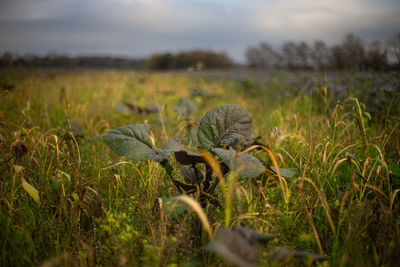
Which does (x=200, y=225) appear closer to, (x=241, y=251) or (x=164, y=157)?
(x=164, y=157)

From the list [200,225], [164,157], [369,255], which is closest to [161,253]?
[200,225]

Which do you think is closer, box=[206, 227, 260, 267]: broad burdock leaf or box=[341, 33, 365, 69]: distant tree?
box=[206, 227, 260, 267]: broad burdock leaf

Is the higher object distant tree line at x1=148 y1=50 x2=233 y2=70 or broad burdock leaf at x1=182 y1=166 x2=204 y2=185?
distant tree line at x1=148 y1=50 x2=233 y2=70

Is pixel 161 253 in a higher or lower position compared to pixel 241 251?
lower

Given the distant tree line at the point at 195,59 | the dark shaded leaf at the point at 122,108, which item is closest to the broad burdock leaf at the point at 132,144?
the dark shaded leaf at the point at 122,108

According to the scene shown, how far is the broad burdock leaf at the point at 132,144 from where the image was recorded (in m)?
1.21

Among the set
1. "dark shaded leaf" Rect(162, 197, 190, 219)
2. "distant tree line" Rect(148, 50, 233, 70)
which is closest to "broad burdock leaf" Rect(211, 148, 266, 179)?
"dark shaded leaf" Rect(162, 197, 190, 219)

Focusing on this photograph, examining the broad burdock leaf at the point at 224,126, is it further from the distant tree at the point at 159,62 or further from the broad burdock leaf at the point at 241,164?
the distant tree at the point at 159,62

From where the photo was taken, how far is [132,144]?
1.25 metres

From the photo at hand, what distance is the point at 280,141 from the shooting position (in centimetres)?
229

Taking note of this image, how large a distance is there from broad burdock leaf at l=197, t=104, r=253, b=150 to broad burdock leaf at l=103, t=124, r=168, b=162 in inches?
10.5

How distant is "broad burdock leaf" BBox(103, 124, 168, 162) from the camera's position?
47.6 inches

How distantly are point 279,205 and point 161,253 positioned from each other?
78cm

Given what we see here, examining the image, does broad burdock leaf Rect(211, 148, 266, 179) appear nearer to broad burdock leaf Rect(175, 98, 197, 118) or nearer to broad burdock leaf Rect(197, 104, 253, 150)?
broad burdock leaf Rect(197, 104, 253, 150)
